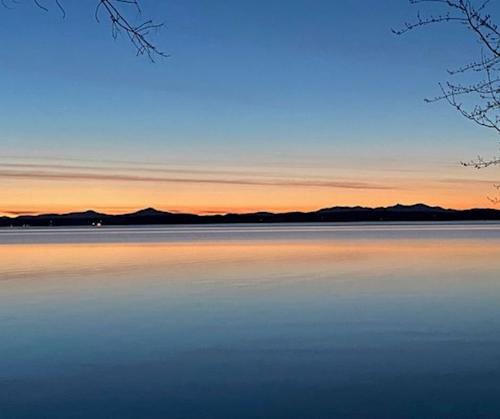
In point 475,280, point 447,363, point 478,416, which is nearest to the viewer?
point 478,416

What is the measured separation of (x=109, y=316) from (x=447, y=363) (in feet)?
21.6

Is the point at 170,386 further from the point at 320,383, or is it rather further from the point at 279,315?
the point at 279,315

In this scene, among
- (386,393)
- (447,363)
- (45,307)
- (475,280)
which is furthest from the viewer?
(475,280)

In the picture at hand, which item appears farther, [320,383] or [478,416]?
[320,383]

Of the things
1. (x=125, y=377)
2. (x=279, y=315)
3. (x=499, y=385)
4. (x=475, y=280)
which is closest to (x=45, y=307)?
(x=279, y=315)

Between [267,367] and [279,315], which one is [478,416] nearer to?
[267,367]

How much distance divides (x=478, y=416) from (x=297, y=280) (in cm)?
1307

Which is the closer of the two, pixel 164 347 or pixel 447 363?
pixel 447 363

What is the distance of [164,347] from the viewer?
9789 millimetres

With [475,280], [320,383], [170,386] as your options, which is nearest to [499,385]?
[320,383]

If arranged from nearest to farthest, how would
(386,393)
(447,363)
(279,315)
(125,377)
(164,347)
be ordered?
(386,393), (125,377), (447,363), (164,347), (279,315)

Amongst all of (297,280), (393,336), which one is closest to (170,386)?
(393,336)

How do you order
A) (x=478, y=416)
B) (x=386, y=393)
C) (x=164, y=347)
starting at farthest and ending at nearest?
(x=164, y=347) < (x=386, y=393) < (x=478, y=416)

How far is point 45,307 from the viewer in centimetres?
1406
